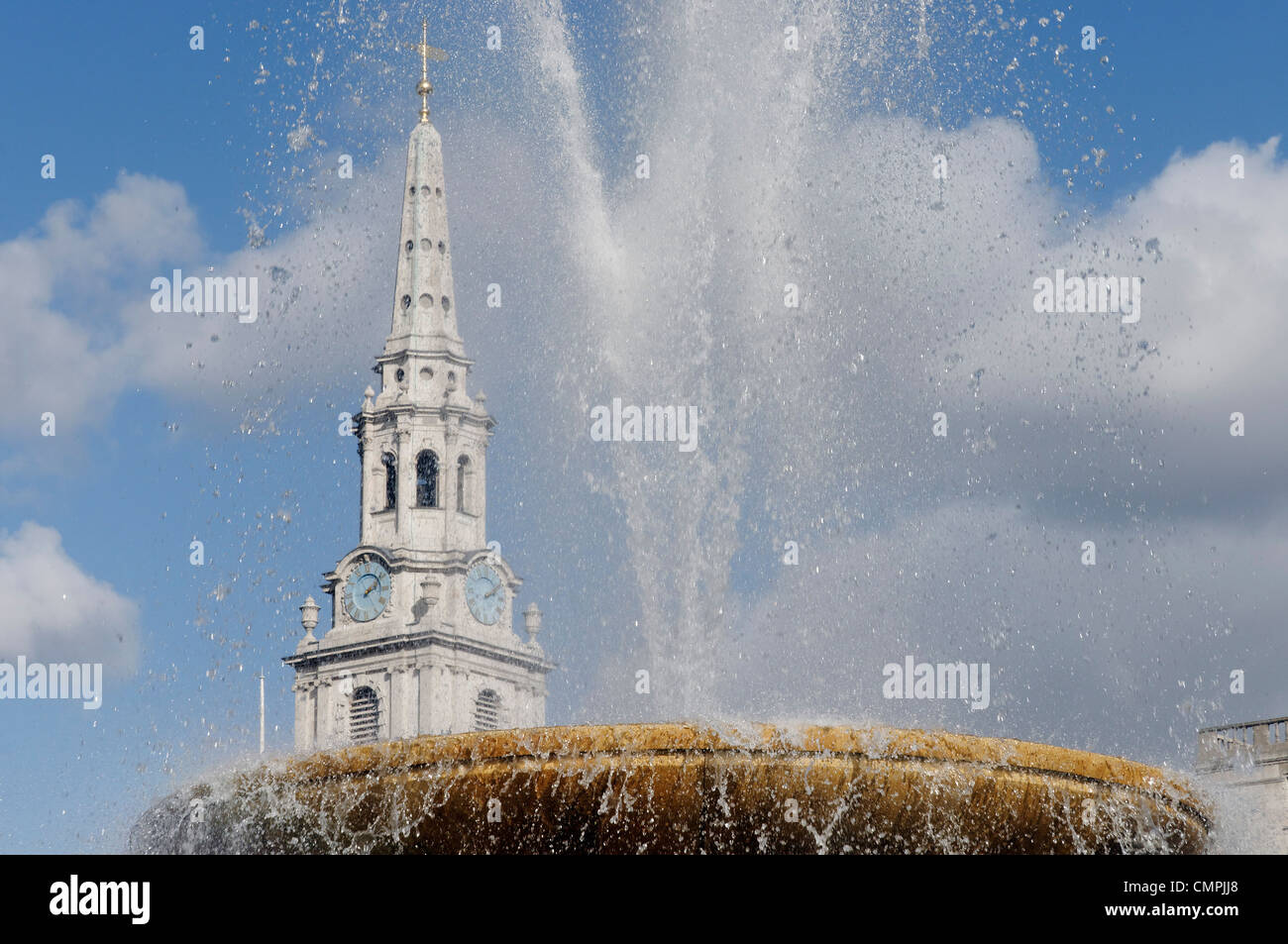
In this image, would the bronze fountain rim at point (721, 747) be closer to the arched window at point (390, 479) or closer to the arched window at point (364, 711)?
the arched window at point (364, 711)

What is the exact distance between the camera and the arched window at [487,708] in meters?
95.6

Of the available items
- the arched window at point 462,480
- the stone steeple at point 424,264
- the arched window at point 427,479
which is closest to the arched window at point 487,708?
the arched window at point 462,480

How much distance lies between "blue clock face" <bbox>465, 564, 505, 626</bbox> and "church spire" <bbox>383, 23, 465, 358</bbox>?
32.0ft

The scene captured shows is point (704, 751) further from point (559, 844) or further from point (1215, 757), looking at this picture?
point (1215, 757)

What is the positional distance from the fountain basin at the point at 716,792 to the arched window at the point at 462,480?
282 ft

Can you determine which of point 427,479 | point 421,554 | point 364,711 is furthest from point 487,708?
point 427,479

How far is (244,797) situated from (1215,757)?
77.0 feet

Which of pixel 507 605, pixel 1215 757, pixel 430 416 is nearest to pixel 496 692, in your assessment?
pixel 507 605

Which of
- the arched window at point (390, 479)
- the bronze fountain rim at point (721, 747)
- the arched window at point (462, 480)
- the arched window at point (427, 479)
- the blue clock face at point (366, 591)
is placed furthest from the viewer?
the arched window at point (390, 479)

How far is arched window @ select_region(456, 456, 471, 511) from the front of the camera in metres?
97.4

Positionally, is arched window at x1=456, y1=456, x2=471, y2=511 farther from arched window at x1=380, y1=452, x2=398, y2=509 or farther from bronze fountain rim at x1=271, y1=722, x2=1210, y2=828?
bronze fountain rim at x1=271, y1=722, x2=1210, y2=828

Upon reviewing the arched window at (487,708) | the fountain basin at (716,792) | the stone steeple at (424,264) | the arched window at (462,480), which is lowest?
the fountain basin at (716,792)
